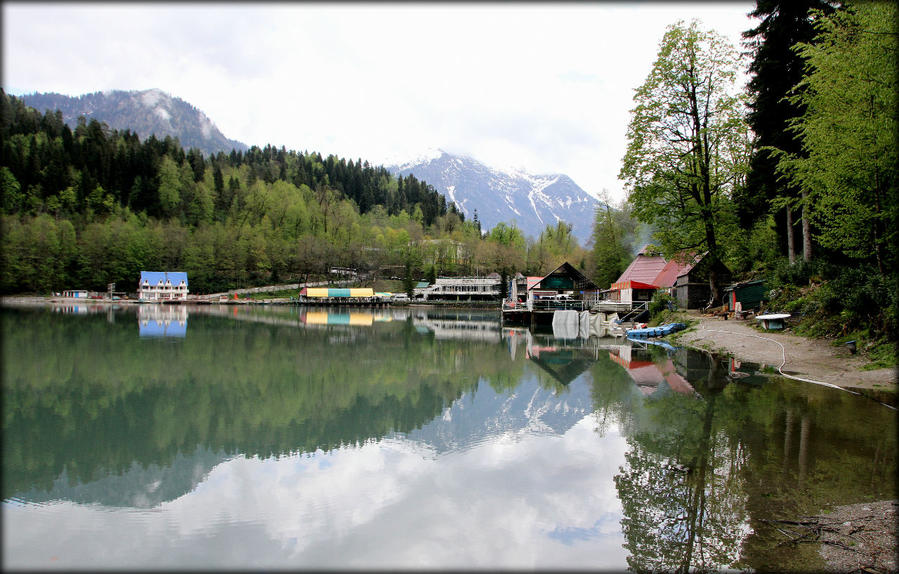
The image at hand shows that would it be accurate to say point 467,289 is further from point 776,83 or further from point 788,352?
point 788,352

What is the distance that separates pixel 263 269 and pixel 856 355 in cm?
9362

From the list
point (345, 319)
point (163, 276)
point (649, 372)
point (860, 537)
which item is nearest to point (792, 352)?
point (649, 372)

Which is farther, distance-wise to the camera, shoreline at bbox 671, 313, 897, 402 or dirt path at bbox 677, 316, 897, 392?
dirt path at bbox 677, 316, 897, 392

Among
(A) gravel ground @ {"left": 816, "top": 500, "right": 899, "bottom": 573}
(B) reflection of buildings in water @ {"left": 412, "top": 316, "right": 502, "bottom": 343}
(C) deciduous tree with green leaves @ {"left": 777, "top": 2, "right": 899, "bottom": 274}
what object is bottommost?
(B) reflection of buildings in water @ {"left": 412, "top": 316, "right": 502, "bottom": 343}

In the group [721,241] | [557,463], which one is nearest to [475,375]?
[557,463]

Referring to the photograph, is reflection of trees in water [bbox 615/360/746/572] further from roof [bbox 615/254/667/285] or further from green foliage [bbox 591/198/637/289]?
green foliage [bbox 591/198/637/289]

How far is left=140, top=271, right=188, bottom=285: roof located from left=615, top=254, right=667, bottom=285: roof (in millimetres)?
73895

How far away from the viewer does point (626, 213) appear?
205ft

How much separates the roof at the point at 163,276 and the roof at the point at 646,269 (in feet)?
242

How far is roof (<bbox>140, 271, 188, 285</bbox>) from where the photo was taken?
80.4m

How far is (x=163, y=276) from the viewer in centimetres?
8262

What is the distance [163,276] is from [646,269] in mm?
77422

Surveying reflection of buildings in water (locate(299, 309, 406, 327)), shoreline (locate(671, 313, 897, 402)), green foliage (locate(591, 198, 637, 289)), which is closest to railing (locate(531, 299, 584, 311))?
reflection of buildings in water (locate(299, 309, 406, 327))

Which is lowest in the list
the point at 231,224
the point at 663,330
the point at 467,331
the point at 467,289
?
the point at 467,331
